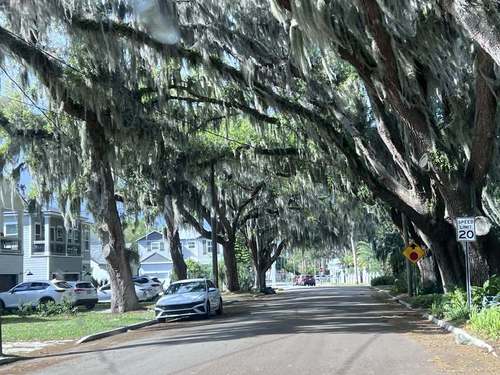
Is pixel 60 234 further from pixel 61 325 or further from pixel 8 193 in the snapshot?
pixel 61 325

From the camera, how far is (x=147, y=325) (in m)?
19.7

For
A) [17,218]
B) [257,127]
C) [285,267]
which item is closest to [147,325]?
[257,127]

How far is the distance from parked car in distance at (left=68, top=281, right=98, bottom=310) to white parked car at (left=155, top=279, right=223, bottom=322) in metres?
7.84

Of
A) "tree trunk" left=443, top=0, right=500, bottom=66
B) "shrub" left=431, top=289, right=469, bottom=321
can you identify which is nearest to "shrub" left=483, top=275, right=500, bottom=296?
"shrub" left=431, top=289, right=469, bottom=321

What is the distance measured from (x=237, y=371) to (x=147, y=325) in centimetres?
1061

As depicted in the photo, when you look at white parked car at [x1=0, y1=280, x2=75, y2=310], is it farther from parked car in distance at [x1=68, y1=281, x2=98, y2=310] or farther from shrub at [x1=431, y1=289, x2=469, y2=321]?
shrub at [x1=431, y1=289, x2=469, y2=321]

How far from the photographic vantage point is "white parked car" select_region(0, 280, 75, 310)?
27578 millimetres

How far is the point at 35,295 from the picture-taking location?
27.7 metres

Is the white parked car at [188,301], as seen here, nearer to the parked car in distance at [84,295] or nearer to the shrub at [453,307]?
the shrub at [453,307]

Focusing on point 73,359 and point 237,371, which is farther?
point 73,359

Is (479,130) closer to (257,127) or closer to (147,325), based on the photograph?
(257,127)

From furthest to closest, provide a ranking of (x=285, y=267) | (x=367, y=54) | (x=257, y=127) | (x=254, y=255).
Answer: (x=285, y=267)
(x=254, y=255)
(x=257, y=127)
(x=367, y=54)

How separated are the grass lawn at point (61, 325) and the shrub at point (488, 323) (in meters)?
9.73

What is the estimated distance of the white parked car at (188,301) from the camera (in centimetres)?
2059
